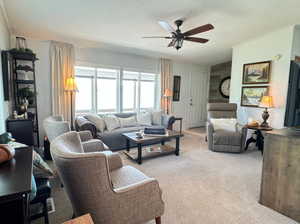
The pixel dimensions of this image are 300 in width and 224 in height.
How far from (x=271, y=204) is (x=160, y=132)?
6.63ft

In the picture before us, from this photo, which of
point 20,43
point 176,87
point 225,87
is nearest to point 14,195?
point 20,43

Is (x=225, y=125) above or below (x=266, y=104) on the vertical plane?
below

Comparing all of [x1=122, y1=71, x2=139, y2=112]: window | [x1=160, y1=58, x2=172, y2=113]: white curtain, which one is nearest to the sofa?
[x1=122, y1=71, x2=139, y2=112]: window

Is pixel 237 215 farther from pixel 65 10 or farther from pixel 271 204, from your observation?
pixel 65 10

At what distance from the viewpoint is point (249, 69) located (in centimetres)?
443

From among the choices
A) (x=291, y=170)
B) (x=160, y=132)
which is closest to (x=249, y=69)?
(x=160, y=132)

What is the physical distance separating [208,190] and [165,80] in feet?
12.4


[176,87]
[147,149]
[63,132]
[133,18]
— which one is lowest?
[147,149]

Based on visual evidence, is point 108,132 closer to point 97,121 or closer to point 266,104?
point 97,121

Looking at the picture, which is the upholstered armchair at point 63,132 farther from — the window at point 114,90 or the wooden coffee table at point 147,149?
the window at point 114,90

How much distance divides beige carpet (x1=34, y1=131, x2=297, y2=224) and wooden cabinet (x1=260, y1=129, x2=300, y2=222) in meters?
0.11

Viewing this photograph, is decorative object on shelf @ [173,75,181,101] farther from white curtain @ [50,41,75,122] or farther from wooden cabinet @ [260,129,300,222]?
wooden cabinet @ [260,129,300,222]

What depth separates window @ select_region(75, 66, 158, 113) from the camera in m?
4.29

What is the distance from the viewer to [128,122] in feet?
14.3
